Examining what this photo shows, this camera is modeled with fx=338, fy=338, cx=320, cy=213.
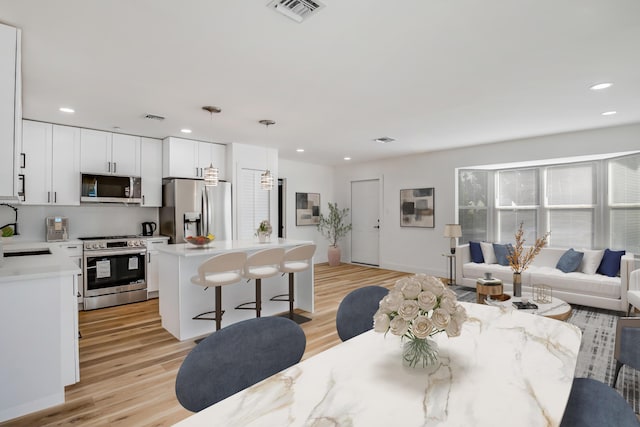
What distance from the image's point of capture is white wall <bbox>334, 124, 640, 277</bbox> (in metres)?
4.80

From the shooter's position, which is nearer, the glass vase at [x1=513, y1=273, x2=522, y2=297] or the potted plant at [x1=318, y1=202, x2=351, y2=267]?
the glass vase at [x1=513, y1=273, x2=522, y2=297]

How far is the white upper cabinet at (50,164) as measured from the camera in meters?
4.28

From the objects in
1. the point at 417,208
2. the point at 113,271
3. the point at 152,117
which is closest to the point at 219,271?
the point at 152,117

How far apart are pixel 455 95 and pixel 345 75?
4.06 ft

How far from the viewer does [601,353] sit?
10.1 feet

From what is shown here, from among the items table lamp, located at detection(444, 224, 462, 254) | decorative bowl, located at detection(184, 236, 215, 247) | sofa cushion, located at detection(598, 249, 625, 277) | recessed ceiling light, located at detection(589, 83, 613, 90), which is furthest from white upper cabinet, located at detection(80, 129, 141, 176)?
sofa cushion, located at detection(598, 249, 625, 277)

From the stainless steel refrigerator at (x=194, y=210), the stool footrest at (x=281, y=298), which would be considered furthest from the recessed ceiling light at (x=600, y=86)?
the stainless steel refrigerator at (x=194, y=210)

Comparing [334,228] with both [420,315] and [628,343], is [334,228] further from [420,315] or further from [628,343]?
[420,315]

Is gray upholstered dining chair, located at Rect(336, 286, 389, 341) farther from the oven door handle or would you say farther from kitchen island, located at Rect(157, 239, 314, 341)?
the oven door handle

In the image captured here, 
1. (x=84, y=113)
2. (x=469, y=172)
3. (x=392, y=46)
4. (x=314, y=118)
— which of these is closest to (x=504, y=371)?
(x=392, y=46)

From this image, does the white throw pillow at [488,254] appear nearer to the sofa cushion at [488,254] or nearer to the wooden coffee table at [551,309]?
the sofa cushion at [488,254]

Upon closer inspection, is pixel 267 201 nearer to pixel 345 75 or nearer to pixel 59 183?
pixel 59 183

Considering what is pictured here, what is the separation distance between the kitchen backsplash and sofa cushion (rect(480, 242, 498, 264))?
5512mm

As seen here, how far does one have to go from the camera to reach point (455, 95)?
339 centimetres
